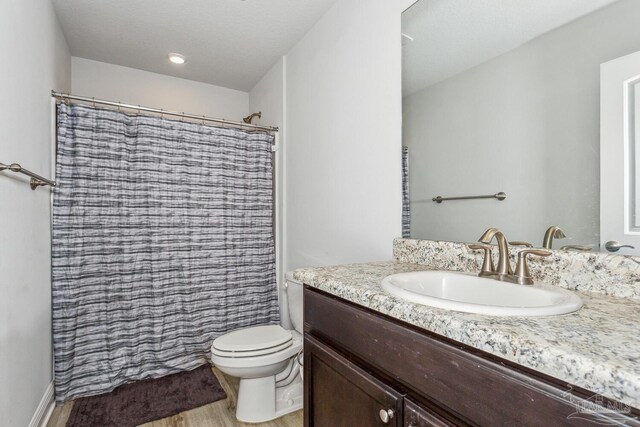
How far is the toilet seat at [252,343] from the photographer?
1.66m

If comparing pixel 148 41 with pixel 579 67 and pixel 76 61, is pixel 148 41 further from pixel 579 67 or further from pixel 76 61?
pixel 579 67

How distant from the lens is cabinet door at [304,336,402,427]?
746 mm

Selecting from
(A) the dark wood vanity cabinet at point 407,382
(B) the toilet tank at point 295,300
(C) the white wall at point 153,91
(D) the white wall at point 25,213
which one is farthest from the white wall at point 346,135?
(D) the white wall at point 25,213

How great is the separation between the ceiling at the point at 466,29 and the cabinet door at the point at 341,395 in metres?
1.12

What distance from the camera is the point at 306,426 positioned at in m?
1.07

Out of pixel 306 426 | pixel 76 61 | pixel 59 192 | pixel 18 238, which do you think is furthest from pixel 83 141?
pixel 306 426

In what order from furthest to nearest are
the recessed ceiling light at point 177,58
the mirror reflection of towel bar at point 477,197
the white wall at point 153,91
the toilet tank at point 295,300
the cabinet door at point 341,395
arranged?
the white wall at point 153,91, the recessed ceiling light at point 177,58, the toilet tank at point 295,300, the mirror reflection of towel bar at point 477,197, the cabinet door at point 341,395

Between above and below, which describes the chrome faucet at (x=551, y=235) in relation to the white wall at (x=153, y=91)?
below

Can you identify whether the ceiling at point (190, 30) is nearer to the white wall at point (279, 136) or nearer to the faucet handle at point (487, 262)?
the white wall at point (279, 136)

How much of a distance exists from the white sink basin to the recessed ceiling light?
8.03 feet

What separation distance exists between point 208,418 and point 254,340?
1.55ft

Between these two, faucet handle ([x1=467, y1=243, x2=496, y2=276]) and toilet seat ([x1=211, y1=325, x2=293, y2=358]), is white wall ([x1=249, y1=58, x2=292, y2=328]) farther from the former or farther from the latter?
faucet handle ([x1=467, y1=243, x2=496, y2=276])

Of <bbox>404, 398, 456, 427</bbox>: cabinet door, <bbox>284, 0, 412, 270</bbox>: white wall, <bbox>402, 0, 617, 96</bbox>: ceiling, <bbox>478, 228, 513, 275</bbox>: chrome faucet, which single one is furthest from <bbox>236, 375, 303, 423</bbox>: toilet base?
<bbox>402, 0, 617, 96</bbox>: ceiling

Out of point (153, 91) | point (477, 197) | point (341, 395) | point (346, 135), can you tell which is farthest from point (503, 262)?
point (153, 91)
